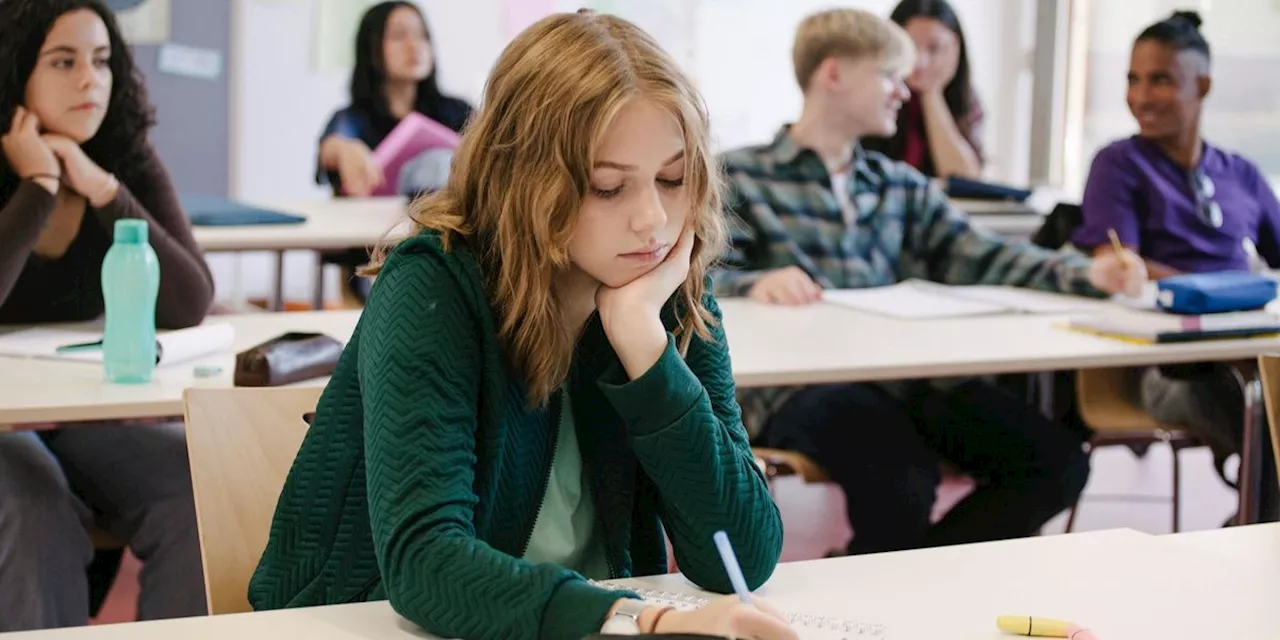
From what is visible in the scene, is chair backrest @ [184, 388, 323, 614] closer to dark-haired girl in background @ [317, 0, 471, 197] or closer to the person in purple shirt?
the person in purple shirt

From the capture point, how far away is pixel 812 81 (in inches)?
130

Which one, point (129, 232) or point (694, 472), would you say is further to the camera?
point (129, 232)

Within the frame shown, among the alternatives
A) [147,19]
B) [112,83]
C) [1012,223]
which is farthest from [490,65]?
[112,83]

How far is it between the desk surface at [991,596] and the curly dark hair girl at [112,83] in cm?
143

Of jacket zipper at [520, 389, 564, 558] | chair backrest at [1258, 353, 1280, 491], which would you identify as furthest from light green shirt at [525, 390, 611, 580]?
chair backrest at [1258, 353, 1280, 491]

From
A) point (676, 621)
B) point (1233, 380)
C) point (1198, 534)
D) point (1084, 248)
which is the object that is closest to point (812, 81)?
point (1084, 248)

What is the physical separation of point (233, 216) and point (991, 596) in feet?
9.50

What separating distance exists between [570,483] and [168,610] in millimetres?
1003

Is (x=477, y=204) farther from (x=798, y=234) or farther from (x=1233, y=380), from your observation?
Answer: (x=1233, y=380)

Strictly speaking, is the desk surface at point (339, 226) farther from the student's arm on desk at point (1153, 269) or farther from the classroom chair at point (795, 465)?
the classroom chair at point (795, 465)

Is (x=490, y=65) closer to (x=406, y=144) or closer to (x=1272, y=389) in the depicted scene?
(x=406, y=144)

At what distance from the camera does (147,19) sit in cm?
550

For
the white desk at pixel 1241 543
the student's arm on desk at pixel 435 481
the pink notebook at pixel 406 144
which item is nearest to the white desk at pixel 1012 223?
the pink notebook at pixel 406 144

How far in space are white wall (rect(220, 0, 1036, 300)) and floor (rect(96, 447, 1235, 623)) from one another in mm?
2021
